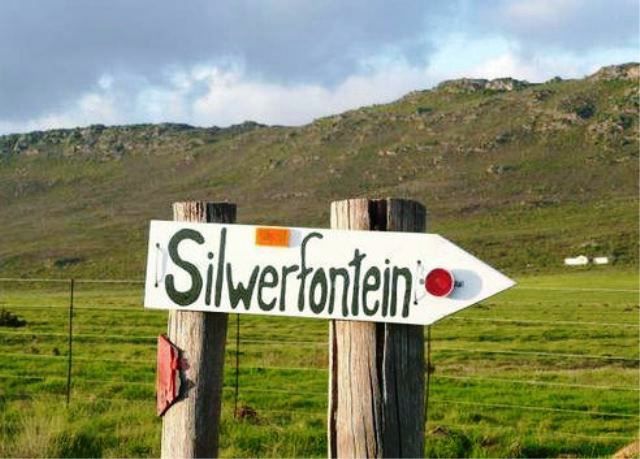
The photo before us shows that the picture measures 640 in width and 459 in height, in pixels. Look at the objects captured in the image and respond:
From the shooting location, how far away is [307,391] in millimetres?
14297

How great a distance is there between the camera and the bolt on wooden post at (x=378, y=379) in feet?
11.0

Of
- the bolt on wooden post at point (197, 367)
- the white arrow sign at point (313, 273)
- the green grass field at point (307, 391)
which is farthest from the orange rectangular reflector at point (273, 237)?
the green grass field at point (307, 391)

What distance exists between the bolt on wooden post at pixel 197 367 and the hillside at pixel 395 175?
67.9m

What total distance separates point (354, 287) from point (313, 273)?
160mm

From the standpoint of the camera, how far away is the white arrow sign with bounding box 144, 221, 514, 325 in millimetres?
3350

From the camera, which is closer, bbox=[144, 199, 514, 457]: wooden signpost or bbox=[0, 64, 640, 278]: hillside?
bbox=[144, 199, 514, 457]: wooden signpost

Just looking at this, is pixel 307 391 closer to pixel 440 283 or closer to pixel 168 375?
pixel 168 375

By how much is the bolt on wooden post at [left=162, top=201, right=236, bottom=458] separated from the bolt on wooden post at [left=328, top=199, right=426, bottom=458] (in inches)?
20.6

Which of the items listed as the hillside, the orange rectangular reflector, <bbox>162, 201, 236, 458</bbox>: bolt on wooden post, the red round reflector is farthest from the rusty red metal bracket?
the hillside

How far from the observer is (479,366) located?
18719mm

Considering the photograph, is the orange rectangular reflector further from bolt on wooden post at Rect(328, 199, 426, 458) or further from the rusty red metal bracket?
the rusty red metal bracket

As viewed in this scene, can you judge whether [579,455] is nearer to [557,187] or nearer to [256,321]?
[256,321]

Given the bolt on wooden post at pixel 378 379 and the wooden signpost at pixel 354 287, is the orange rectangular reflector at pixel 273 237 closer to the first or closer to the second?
A: the wooden signpost at pixel 354 287

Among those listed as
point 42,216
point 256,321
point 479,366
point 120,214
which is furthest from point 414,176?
point 479,366
